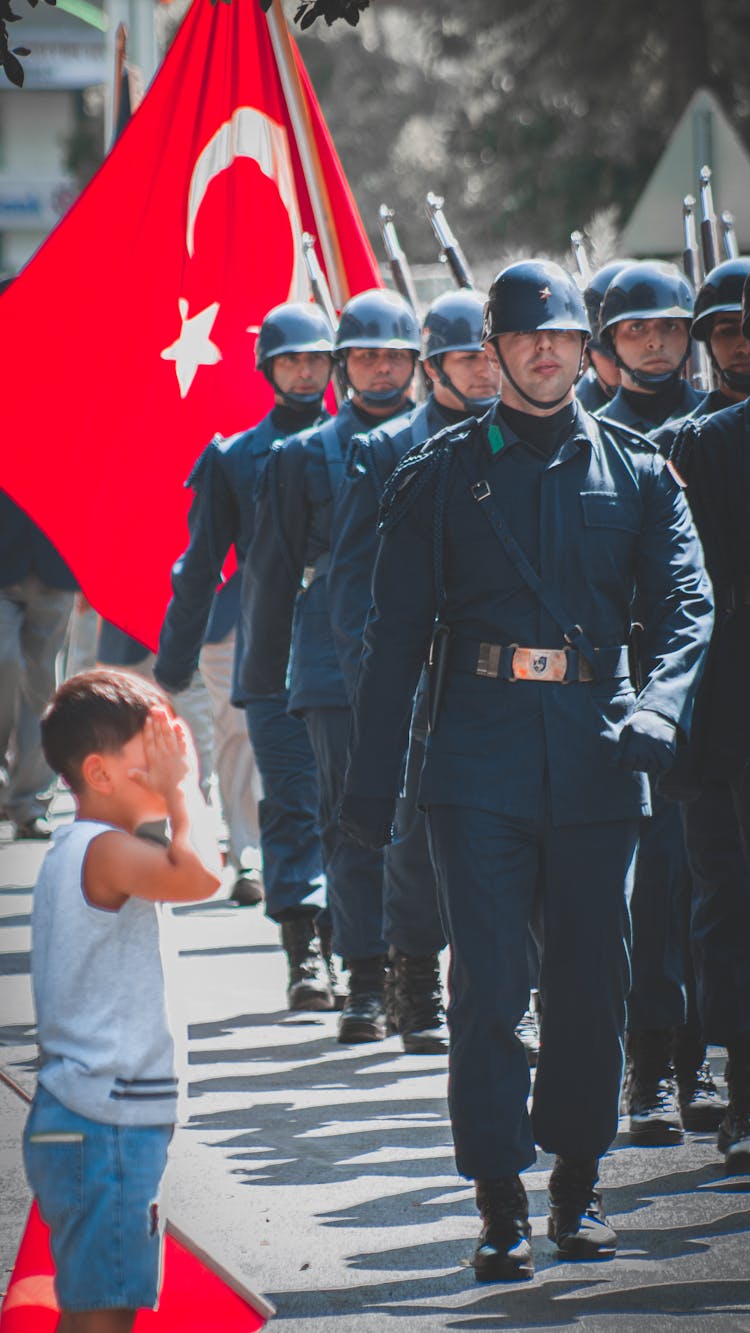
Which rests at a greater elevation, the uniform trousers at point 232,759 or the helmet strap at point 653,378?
the helmet strap at point 653,378

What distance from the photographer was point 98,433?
29.5 ft

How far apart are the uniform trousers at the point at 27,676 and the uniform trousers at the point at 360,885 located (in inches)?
176

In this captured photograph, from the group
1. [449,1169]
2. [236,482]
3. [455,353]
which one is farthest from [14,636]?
[449,1169]

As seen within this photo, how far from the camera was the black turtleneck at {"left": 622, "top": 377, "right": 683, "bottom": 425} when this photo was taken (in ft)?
23.2

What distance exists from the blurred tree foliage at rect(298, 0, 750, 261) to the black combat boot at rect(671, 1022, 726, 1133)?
2215 cm

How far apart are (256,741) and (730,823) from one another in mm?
2837

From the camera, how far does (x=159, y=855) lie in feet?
12.2

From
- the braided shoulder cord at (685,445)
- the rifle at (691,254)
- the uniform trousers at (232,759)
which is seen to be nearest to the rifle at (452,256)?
the rifle at (691,254)

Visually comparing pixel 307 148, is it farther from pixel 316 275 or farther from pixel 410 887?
pixel 410 887

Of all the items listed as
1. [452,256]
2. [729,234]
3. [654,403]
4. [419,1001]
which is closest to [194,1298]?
[419,1001]

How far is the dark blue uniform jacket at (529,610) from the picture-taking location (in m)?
4.95

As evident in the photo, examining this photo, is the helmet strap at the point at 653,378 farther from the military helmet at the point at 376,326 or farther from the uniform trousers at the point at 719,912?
the uniform trousers at the point at 719,912

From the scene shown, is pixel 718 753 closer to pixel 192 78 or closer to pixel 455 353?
pixel 455 353

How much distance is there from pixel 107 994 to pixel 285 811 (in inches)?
176
